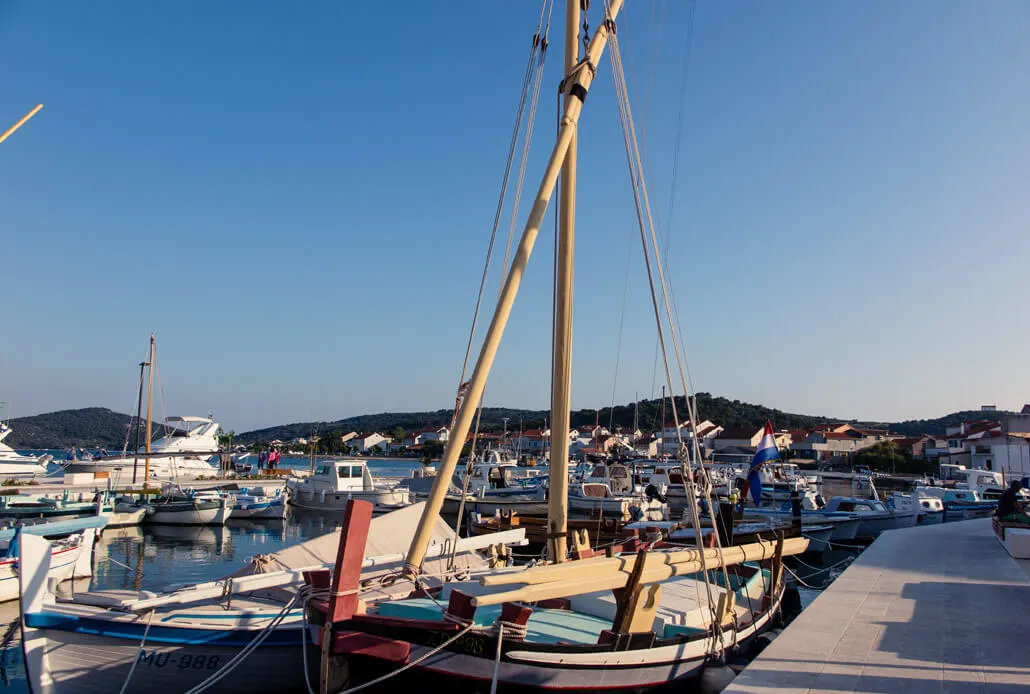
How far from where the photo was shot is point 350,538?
22.6ft

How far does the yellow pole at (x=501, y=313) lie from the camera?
764 centimetres

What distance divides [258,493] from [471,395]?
38.3 m

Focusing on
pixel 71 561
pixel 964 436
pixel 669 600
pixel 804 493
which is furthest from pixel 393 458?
pixel 669 600

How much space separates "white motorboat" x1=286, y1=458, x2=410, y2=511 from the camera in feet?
136

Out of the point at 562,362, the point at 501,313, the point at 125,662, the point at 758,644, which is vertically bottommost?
the point at 758,644

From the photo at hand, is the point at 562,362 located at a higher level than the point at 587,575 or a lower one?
higher

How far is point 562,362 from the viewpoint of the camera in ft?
31.3

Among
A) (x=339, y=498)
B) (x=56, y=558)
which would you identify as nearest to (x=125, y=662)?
(x=56, y=558)

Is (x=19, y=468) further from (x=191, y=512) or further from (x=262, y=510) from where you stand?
(x=191, y=512)

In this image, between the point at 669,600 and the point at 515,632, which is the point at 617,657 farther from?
the point at 669,600

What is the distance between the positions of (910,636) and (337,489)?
125ft

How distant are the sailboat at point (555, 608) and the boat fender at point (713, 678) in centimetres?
7

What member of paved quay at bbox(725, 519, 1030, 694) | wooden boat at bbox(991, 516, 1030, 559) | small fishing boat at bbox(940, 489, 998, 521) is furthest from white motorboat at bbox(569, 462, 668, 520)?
paved quay at bbox(725, 519, 1030, 694)

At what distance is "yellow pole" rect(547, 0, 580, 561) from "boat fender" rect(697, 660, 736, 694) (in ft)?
7.16
